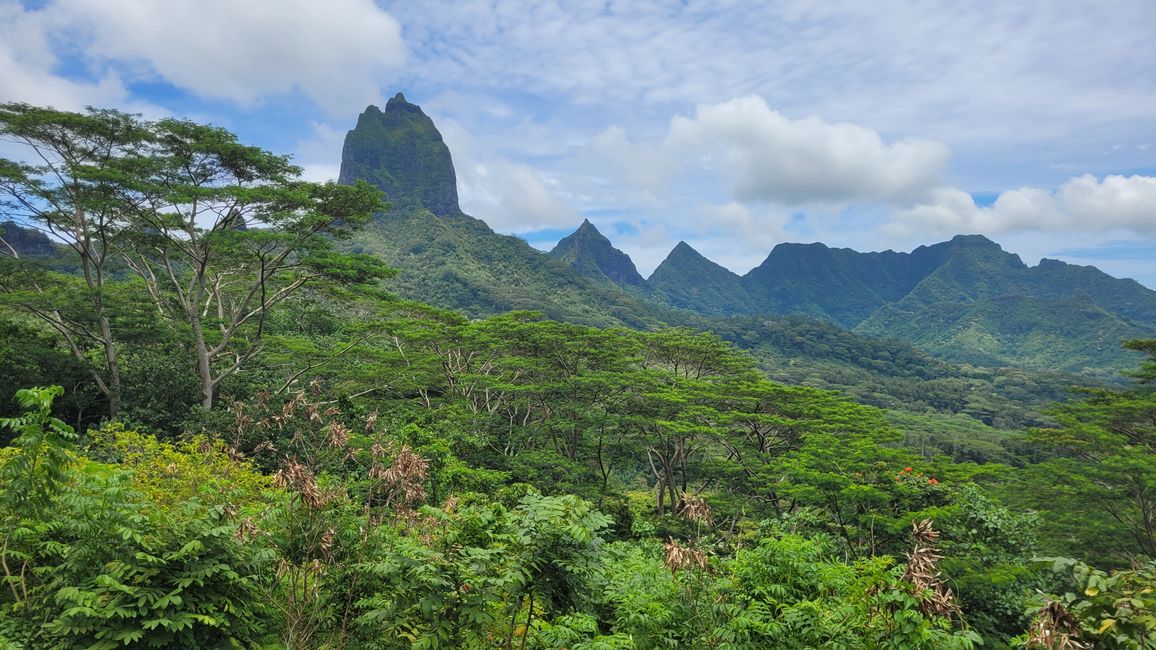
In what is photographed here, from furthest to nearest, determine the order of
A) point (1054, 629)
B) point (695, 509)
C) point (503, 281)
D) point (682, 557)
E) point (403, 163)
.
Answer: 1. point (403, 163)
2. point (503, 281)
3. point (695, 509)
4. point (682, 557)
5. point (1054, 629)

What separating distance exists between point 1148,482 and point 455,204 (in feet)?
441

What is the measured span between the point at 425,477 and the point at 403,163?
Result: 139369 millimetres

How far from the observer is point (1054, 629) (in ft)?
8.49

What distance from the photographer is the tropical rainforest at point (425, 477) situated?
141 inches

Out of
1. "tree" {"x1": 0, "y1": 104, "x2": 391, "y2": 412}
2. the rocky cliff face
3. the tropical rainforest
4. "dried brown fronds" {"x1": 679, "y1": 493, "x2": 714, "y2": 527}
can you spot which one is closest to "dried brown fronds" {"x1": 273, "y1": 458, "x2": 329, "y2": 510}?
the tropical rainforest

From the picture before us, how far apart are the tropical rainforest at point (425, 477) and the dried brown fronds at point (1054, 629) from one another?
0.02 metres

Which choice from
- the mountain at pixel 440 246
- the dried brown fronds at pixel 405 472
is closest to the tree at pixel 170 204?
the dried brown fronds at pixel 405 472

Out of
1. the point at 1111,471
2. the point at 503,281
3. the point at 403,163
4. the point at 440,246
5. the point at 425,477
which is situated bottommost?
the point at 1111,471

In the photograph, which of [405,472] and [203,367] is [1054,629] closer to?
[405,472]

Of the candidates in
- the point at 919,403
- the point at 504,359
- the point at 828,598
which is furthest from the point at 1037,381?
the point at 828,598

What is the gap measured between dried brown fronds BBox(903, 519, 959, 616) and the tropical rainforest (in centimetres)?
3

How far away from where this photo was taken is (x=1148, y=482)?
533 inches

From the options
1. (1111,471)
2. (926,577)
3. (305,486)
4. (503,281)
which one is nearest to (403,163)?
(503,281)

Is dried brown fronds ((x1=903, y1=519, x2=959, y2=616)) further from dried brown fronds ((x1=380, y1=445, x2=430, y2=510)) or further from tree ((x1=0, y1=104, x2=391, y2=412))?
tree ((x1=0, y1=104, x2=391, y2=412))
